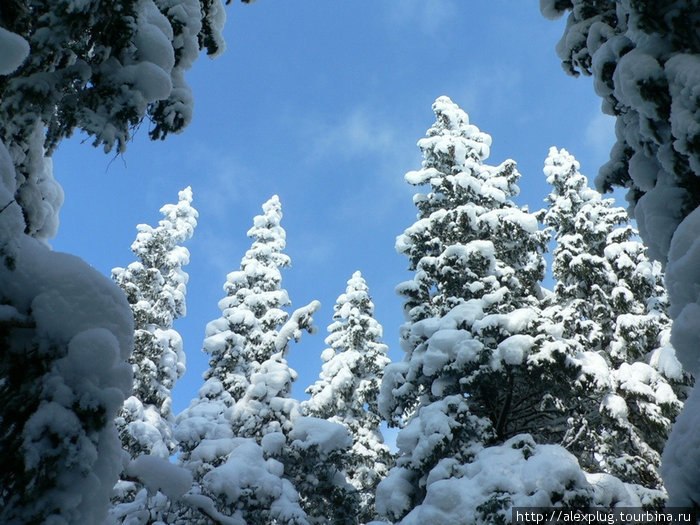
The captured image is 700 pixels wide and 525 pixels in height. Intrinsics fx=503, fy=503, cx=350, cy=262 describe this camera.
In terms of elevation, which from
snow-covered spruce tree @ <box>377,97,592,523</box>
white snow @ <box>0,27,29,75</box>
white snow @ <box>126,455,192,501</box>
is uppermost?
snow-covered spruce tree @ <box>377,97,592,523</box>

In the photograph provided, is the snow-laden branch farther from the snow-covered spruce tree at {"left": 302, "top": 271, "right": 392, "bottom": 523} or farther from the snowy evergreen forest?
the snow-covered spruce tree at {"left": 302, "top": 271, "right": 392, "bottom": 523}

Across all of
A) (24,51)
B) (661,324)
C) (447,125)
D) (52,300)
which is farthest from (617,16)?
(447,125)

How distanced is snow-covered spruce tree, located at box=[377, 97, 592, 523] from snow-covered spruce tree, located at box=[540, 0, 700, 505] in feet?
15.5

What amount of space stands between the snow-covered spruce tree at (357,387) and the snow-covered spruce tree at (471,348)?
451 centimetres

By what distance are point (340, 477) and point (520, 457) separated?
26.2 feet

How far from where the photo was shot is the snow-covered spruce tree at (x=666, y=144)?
11.7 feet

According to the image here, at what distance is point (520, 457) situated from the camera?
8.65m

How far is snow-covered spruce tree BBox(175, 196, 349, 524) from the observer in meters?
13.2

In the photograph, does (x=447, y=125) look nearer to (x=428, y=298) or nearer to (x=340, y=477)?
(x=428, y=298)

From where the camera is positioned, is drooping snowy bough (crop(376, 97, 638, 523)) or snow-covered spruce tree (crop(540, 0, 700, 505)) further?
drooping snowy bough (crop(376, 97, 638, 523))

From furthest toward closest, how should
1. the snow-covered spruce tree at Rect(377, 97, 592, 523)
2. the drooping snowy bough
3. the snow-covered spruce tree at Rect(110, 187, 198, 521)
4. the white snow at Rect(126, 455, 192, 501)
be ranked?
the snow-covered spruce tree at Rect(110, 187, 198, 521)
the snow-covered spruce tree at Rect(377, 97, 592, 523)
the drooping snowy bough
the white snow at Rect(126, 455, 192, 501)

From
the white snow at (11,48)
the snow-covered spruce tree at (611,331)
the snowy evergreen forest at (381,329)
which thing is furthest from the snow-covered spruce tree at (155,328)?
the white snow at (11,48)

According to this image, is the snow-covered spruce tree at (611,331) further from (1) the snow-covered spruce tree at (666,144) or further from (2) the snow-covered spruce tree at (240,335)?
(2) the snow-covered spruce tree at (240,335)

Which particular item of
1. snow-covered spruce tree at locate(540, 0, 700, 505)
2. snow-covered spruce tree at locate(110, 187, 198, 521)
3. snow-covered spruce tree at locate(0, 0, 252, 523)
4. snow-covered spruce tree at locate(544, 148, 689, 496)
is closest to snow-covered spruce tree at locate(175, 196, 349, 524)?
snow-covered spruce tree at locate(110, 187, 198, 521)
